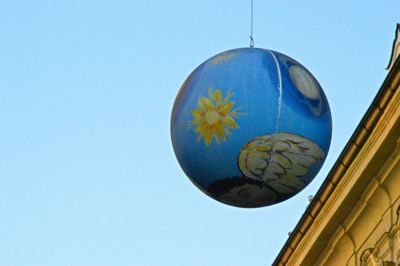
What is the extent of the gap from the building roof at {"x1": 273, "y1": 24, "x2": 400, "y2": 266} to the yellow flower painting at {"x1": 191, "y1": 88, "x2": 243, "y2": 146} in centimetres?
373

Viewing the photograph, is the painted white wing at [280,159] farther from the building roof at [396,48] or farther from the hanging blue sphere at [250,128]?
the building roof at [396,48]

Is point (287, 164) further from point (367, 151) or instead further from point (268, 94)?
point (367, 151)

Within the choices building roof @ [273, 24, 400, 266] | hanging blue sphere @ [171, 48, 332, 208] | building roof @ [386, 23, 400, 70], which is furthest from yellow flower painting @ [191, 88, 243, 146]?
building roof @ [386, 23, 400, 70]

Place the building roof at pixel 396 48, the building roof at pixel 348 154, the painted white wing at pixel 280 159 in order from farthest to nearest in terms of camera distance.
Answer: the building roof at pixel 396 48 → the building roof at pixel 348 154 → the painted white wing at pixel 280 159

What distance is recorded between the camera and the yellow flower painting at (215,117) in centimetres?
1794

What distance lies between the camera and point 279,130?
1791 cm

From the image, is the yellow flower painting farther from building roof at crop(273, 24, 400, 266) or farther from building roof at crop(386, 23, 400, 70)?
building roof at crop(386, 23, 400, 70)

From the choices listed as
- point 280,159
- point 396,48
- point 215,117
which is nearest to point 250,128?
point 215,117

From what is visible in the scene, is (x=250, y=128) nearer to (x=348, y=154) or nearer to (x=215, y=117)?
(x=215, y=117)

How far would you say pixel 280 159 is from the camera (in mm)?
18172

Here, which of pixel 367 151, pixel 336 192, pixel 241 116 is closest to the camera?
pixel 241 116

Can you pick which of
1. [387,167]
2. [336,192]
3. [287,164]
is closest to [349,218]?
[336,192]

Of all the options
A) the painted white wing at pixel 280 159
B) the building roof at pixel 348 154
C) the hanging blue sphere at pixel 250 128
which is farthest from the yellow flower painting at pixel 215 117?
the building roof at pixel 348 154

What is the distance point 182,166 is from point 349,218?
728 cm
